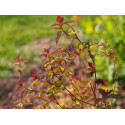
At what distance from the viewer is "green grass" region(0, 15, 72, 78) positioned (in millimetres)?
3721

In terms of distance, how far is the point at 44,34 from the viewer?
5.06 meters

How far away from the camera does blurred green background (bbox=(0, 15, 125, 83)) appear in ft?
9.57

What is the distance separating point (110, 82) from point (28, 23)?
12.1ft

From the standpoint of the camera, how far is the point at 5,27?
17.0 feet

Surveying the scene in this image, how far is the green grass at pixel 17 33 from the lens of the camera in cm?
372

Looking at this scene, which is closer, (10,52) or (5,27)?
(10,52)

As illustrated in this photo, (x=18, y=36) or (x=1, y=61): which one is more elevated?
(x=18, y=36)

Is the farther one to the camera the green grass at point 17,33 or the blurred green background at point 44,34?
the green grass at point 17,33

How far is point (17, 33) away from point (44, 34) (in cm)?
72

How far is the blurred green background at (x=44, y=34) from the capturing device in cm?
292

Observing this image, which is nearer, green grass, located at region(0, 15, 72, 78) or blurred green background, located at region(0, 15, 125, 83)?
blurred green background, located at region(0, 15, 125, 83)

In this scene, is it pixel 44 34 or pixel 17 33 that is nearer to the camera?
pixel 17 33

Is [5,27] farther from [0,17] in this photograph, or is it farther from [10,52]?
[10,52]

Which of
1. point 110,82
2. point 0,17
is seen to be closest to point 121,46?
point 110,82
